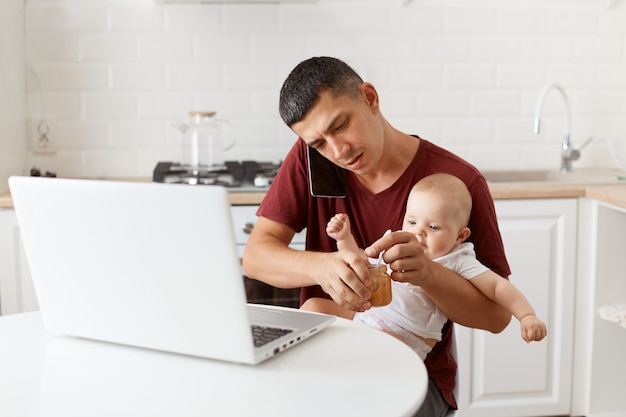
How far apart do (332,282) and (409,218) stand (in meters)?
0.42

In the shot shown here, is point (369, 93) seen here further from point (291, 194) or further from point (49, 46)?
point (49, 46)

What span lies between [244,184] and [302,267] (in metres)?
1.28

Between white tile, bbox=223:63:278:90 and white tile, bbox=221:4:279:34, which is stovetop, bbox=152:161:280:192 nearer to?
white tile, bbox=223:63:278:90

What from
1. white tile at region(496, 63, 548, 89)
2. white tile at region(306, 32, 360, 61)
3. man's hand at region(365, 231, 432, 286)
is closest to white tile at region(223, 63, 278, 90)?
white tile at region(306, 32, 360, 61)

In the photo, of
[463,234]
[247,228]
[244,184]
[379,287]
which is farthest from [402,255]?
[244,184]

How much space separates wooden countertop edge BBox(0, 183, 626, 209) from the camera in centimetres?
276

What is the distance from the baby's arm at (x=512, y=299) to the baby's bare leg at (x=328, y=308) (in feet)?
0.92

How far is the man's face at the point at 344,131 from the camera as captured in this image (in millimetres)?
1735

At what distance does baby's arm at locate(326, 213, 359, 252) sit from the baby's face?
134mm

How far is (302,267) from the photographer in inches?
66.8

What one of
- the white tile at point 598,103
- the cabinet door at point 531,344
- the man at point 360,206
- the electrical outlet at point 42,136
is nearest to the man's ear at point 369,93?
the man at point 360,206

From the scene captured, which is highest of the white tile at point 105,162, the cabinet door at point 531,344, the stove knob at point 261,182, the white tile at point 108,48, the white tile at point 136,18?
the white tile at point 136,18

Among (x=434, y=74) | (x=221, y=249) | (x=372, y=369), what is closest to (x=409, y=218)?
(x=372, y=369)

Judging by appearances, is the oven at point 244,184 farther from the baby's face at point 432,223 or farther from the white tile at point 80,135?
the baby's face at point 432,223
